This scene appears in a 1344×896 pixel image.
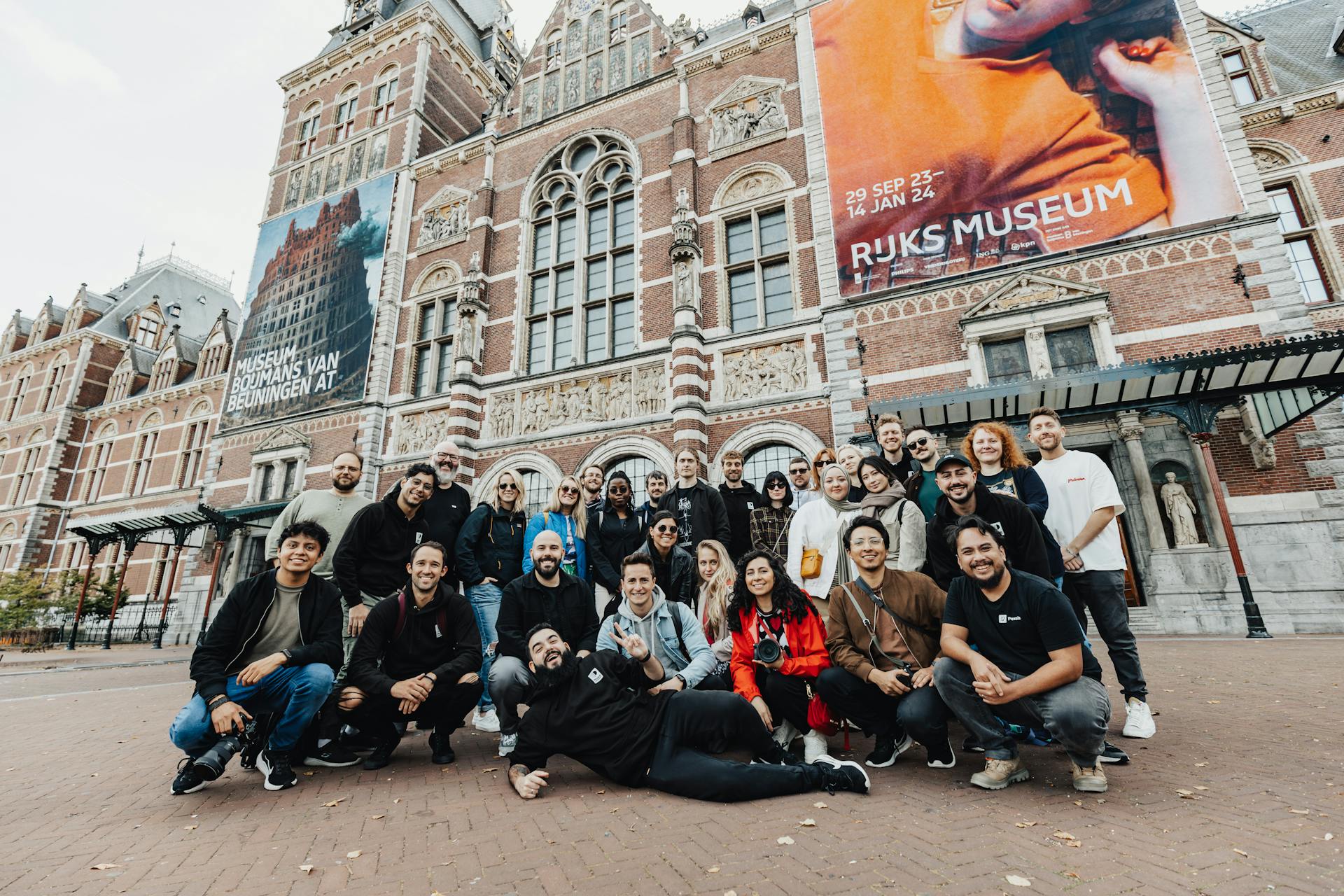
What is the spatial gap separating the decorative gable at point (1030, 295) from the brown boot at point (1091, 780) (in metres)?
9.28

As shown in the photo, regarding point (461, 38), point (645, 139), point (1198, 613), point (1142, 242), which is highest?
point (461, 38)

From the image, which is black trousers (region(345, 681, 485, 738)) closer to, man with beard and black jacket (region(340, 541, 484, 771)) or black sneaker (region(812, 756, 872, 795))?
man with beard and black jacket (region(340, 541, 484, 771))

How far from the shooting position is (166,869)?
2402mm

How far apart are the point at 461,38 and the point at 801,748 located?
27289mm

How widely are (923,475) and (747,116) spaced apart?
41.6 ft

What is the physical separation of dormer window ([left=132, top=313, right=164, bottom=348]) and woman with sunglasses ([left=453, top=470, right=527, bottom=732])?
1424 inches

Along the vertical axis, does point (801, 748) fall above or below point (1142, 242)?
Answer: below

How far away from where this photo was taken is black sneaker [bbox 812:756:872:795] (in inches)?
120

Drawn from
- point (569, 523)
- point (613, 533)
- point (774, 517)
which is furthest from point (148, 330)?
point (774, 517)

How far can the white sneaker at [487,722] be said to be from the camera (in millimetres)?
5059

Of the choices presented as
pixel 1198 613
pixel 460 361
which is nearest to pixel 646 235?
pixel 460 361

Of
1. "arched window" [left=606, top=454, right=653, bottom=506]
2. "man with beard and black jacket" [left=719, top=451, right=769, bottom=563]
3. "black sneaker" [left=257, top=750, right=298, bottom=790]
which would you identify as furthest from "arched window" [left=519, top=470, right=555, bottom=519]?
"black sneaker" [left=257, top=750, right=298, bottom=790]

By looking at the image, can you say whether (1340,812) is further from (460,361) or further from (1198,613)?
(460,361)

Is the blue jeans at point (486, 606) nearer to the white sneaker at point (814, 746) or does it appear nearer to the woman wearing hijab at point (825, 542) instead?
the woman wearing hijab at point (825, 542)
